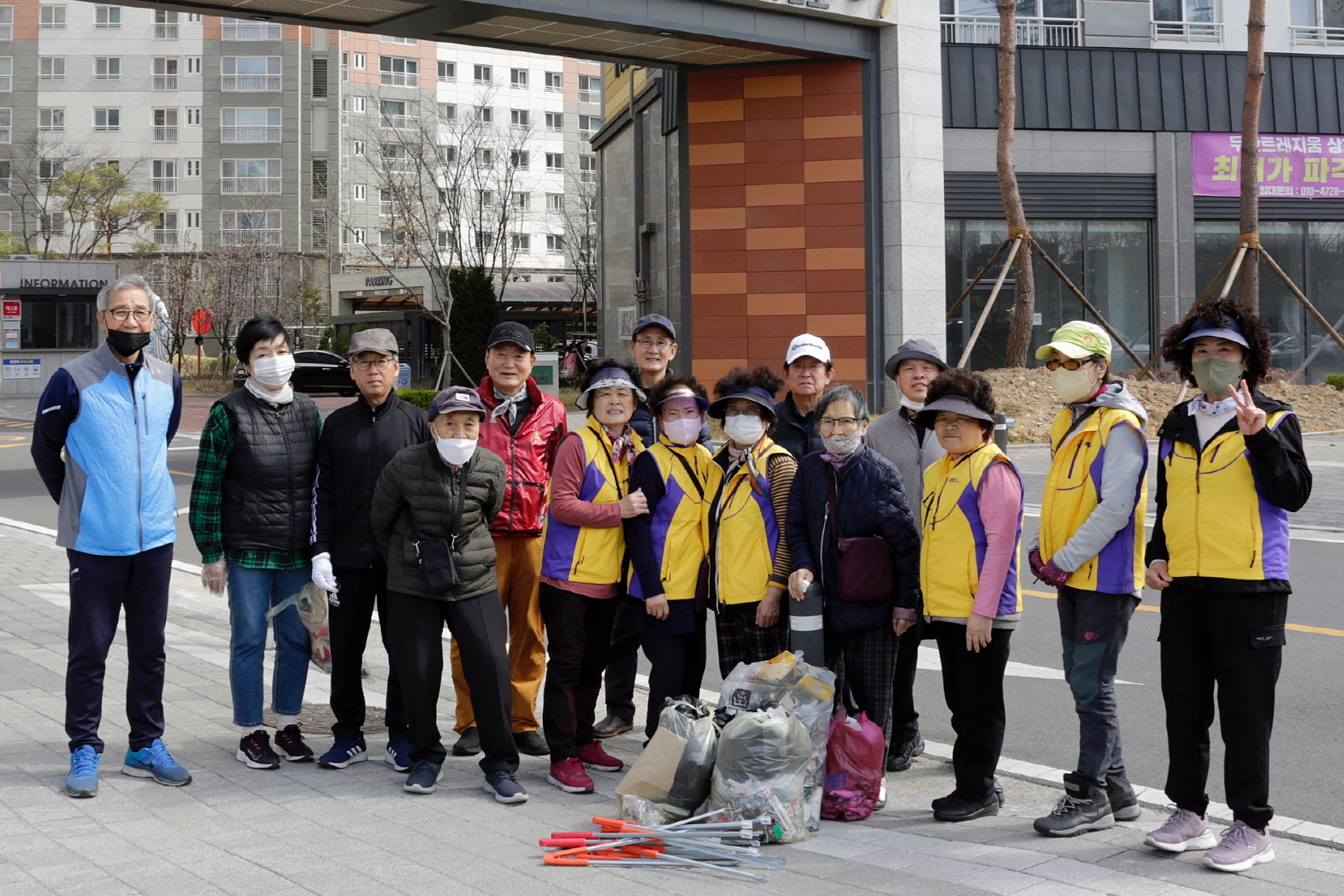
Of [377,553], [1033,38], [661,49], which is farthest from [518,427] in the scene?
[1033,38]

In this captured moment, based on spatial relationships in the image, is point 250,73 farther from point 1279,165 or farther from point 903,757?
point 903,757

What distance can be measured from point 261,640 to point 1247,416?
168 inches

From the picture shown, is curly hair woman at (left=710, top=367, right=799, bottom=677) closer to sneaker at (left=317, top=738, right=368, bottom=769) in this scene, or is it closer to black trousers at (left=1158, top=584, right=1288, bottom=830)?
black trousers at (left=1158, top=584, right=1288, bottom=830)

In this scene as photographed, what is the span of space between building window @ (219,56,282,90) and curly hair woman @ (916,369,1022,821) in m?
77.7

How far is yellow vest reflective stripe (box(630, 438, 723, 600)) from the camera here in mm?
5930

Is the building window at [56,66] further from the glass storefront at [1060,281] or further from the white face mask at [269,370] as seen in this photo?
the white face mask at [269,370]

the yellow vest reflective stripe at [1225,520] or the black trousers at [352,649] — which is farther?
the black trousers at [352,649]

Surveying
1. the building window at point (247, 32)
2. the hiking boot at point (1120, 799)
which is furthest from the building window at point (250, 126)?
the hiking boot at point (1120, 799)

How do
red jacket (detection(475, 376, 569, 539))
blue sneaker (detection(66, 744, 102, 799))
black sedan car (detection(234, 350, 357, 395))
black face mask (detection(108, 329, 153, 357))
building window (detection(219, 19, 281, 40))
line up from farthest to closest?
building window (detection(219, 19, 281, 40)) < black sedan car (detection(234, 350, 357, 395)) < red jacket (detection(475, 376, 569, 539)) < black face mask (detection(108, 329, 153, 357)) < blue sneaker (detection(66, 744, 102, 799))

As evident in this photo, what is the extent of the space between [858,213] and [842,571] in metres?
17.7

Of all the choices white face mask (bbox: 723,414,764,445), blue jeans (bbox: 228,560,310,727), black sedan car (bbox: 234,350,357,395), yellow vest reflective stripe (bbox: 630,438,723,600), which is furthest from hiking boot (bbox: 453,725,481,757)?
black sedan car (bbox: 234,350,357,395)

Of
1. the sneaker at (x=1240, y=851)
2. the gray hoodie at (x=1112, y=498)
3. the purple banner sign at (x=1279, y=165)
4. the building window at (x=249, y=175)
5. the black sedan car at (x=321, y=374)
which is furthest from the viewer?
the building window at (x=249, y=175)

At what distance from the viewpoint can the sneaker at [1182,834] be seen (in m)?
4.77

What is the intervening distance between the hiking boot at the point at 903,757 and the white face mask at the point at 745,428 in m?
1.63
